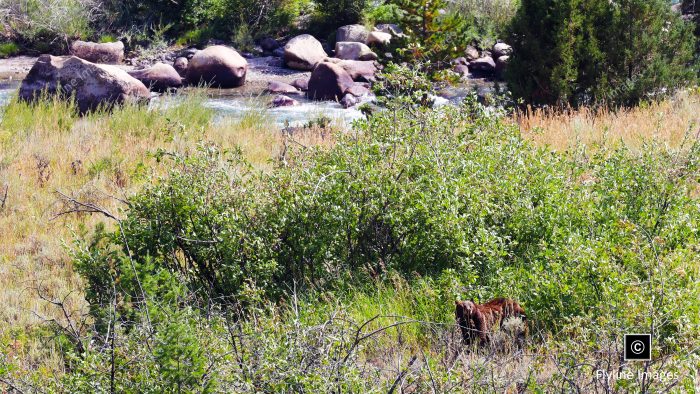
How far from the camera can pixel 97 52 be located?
21281mm

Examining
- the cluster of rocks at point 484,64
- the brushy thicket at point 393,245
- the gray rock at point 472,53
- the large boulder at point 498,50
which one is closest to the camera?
the brushy thicket at point 393,245

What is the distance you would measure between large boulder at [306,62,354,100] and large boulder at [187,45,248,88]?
6.42ft

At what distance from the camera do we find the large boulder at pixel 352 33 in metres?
21.9

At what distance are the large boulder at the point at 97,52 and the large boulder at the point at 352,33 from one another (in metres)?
5.69

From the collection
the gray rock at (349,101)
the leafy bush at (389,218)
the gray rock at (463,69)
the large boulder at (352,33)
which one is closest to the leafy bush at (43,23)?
the large boulder at (352,33)

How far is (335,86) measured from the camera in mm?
17406

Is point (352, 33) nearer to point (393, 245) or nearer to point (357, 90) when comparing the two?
point (357, 90)

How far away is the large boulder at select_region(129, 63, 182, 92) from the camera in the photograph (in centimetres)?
1806

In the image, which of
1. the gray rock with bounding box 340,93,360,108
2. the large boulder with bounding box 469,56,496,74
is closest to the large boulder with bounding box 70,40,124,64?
the gray rock with bounding box 340,93,360,108

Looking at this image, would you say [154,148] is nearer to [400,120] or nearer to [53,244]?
[53,244]

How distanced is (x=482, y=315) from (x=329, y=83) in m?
13.8

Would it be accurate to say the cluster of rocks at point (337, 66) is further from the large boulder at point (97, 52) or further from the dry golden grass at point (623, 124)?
the dry golden grass at point (623, 124)

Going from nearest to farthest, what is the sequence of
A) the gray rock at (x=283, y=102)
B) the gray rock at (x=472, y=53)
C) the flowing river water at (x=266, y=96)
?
the flowing river water at (x=266, y=96), the gray rock at (x=283, y=102), the gray rock at (x=472, y=53)

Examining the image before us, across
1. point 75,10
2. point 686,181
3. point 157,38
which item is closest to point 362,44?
point 157,38
